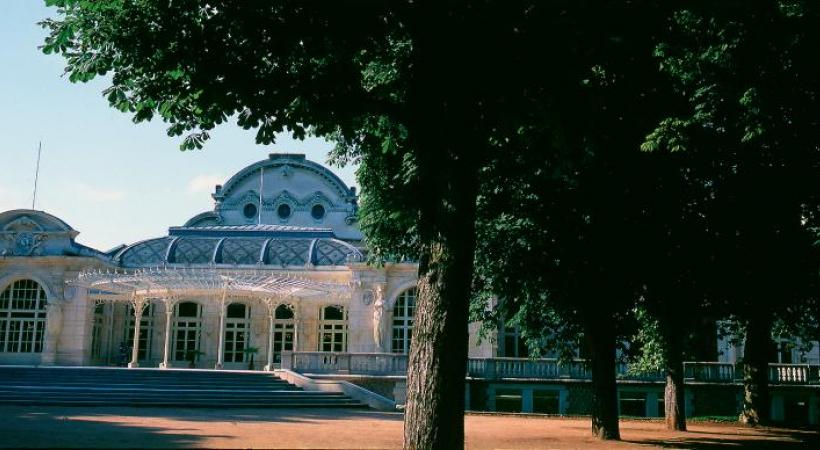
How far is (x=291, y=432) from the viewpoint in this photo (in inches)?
609

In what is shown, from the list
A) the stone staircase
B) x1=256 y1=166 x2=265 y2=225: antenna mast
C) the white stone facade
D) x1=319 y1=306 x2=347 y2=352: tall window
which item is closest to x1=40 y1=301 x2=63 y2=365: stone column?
the white stone facade

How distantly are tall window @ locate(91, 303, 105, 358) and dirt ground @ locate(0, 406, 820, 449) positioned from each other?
570 inches

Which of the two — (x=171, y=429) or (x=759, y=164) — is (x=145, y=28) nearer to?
(x=171, y=429)

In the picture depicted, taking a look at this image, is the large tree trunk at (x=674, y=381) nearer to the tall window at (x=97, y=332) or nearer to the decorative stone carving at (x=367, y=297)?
the decorative stone carving at (x=367, y=297)

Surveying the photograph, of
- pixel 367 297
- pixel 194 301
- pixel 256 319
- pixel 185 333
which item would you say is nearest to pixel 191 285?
pixel 194 301

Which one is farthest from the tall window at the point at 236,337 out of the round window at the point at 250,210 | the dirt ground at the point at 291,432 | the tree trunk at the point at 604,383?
the tree trunk at the point at 604,383

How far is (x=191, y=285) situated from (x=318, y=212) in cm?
1600

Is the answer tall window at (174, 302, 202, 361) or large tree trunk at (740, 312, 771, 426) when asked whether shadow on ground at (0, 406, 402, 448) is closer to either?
large tree trunk at (740, 312, 771, 426)

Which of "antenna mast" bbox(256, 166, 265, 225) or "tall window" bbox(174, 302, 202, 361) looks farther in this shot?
"antenna mast" bbox(256, 166, 265, 225)

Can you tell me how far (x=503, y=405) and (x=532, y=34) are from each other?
24386 mm

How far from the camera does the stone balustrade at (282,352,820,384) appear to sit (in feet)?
96.2

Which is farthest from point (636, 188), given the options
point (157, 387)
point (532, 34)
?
point (157, 387)

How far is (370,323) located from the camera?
33.9 metres

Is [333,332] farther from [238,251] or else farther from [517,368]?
[517,368]
